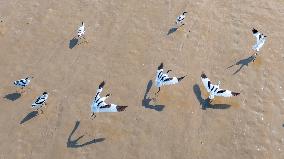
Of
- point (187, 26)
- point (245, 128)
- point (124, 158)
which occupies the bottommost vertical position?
point (124, 158)

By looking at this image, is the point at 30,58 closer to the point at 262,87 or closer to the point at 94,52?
the point at 94,52

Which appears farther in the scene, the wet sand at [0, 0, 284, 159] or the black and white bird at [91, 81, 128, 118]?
the black and white bird at [91, 81, 128, 118]

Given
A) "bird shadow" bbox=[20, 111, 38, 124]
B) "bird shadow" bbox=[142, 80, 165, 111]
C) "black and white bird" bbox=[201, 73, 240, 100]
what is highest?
"black and white bird" bbox=[201, 73, 240, 100]

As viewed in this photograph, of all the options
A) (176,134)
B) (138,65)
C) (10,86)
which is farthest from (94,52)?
(176,134)

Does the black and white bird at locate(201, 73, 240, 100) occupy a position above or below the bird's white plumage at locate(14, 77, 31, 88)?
above

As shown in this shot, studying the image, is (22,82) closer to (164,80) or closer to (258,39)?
(164,80)

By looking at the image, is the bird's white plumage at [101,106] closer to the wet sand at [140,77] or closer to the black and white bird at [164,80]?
the wet sand at [140,77]

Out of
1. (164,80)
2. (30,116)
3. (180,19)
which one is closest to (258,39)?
(180,19)

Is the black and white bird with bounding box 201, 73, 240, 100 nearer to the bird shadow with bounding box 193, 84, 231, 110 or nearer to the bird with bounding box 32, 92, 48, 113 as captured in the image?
the bird shadow with bounding box 193, 84, 231, 110

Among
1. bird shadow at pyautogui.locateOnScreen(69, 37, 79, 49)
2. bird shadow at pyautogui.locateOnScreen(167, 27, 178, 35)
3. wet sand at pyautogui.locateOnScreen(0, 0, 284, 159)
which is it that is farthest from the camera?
bird shadow at pyautogui.locateOnScreen(167, 27, 178, 35)

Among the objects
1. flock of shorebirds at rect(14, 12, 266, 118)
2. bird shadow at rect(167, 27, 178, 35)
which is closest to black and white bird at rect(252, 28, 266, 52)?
flock of shorebirds at rect(14, 12, 266, 118)

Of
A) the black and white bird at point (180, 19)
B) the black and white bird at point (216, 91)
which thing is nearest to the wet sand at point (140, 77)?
the black and white bird at point (216, 91)
